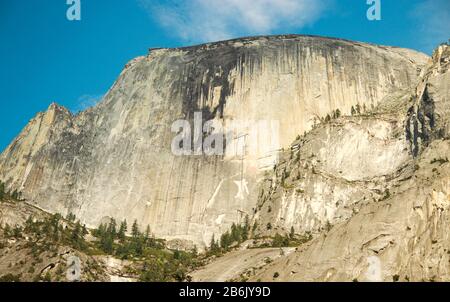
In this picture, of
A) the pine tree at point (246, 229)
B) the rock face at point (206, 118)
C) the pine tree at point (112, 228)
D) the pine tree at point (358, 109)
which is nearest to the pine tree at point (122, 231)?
the pine tree at point (112, 228)

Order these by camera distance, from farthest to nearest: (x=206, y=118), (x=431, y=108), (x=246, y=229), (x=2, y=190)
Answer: (x=206, y=118) < (x=2, y=190) < (x=246, y=229) < (x=431, y=108)

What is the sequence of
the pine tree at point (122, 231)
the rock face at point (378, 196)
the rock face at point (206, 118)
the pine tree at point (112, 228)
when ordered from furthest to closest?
1. the rock face at point (206, 118)
2. the pine tree at point (122, 231)
3. the pine tree at point (112, 228)
4. the rock face at point (378, 196)

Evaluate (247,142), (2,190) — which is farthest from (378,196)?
(2,190)

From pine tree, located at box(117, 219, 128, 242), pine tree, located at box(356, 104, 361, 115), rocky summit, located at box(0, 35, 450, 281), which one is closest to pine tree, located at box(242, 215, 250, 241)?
rocky summit, located at box(0, 35, 450, 281)

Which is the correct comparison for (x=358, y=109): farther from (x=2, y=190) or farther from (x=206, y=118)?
(x=2, y=190)

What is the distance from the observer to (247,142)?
143 metres

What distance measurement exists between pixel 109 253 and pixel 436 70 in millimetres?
58461

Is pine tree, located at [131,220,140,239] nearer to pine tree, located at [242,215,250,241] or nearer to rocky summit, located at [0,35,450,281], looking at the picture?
rocky summit, located at [0,35,450,281]

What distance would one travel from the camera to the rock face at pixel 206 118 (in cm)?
13450

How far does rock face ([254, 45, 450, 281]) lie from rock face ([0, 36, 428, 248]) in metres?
0.59

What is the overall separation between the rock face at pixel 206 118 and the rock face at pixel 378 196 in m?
0.59

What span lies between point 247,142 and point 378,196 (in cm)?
3341

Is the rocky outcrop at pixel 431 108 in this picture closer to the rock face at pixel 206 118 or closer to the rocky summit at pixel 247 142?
the rocky summit at pixel 247 142
